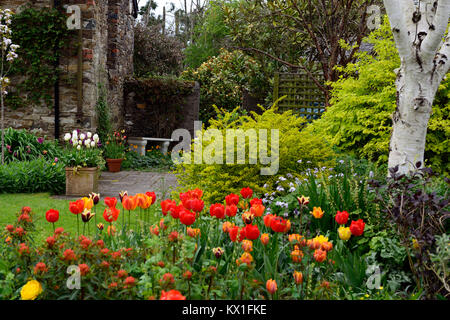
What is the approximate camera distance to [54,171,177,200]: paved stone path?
632cm

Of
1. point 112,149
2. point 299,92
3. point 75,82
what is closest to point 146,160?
point 112,149

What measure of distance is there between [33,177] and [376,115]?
183 inches

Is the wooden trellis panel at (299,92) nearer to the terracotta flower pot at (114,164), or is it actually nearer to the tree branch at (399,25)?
the terracotta flower pot at (114,164)

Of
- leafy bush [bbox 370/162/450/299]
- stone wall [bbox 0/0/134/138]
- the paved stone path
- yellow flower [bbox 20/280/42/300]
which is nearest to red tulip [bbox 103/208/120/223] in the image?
yellow flower [bbox 20/280/42/300]

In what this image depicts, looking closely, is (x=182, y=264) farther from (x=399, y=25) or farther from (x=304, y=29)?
(x=304, y=29)

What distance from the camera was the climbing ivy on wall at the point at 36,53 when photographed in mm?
7645

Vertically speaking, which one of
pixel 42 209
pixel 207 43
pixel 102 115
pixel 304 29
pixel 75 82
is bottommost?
pixel 42 209

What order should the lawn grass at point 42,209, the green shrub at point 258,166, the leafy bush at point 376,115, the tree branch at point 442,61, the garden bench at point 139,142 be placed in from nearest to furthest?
the tree branch at point 442,61 < the lawn grass at point 42,209 < the green shrub at point 258,166 < the leafy bush at point 376,115 < the garden bench at point 139,142

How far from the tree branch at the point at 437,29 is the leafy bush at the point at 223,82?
8208mm

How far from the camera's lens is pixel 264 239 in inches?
70.0

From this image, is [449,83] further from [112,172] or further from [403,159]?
[112,172]

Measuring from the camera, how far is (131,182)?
7266 millimetres

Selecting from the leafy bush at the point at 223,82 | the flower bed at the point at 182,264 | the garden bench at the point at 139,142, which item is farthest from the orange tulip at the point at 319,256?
the leafy bush at the point at 223,82

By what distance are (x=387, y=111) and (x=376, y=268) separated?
11.5 feet
